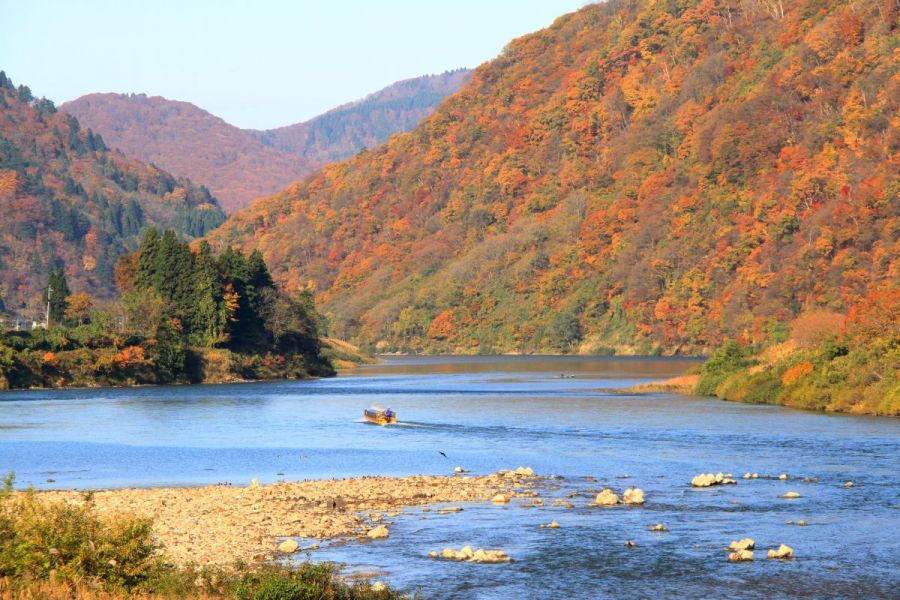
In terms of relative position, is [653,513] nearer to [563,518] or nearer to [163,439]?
[563,518]

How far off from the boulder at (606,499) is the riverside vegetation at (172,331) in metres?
85.6

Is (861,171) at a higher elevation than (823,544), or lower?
higher

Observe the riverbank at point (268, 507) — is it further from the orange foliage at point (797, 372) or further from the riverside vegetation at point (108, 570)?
the orange foliage at point (797, 372)

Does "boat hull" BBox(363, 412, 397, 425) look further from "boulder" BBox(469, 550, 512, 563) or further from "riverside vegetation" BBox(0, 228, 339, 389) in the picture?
"boulder" BBox(469, 550, 512, 563)

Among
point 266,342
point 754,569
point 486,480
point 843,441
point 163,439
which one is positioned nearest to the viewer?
point 754,569

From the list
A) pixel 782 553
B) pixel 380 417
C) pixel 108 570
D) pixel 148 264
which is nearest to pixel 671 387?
pixel 380 417

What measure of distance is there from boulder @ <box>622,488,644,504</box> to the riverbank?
4.19 metres

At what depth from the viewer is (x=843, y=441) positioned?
6384 centimetres

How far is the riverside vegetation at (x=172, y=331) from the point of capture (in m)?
125

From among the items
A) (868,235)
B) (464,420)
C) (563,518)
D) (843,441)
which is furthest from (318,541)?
(868,235)

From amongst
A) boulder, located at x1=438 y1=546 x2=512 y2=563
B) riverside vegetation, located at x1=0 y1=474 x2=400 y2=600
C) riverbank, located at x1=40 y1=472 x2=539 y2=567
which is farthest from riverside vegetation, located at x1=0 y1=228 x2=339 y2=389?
riverside vegetation, located at x1=0 y1=474 x2=400 y2=600

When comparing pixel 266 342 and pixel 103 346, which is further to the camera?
pixel 266 342

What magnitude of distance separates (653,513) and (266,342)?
366 ft

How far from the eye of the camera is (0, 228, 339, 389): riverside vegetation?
124750 mm
